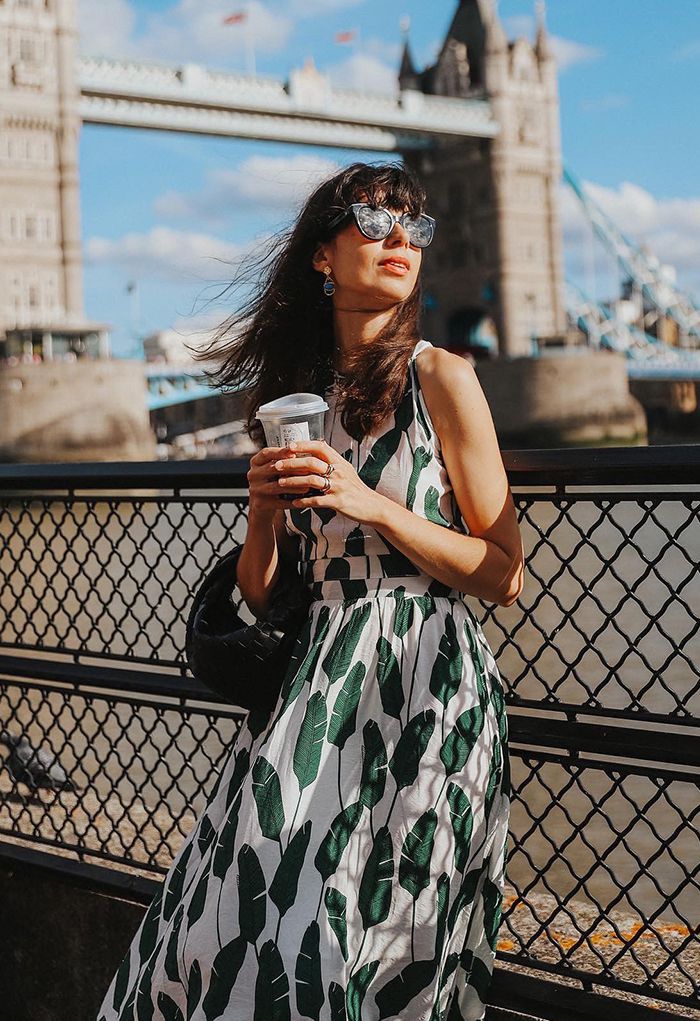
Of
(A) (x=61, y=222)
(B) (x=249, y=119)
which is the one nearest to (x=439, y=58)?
(B) (x=249, y=119)

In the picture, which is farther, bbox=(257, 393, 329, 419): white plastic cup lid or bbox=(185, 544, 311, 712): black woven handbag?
bbox=(185, 544, 311, 712): black woven handbag

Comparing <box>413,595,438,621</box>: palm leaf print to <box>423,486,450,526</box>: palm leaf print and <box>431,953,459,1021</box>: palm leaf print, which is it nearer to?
<box>423,486,450,526</box>: palm leaf print

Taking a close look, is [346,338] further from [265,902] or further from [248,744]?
[265,902]

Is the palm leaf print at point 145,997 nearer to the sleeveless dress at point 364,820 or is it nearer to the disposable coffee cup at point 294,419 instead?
the sleeveless dress at point 364,820

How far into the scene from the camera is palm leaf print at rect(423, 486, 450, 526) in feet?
4.50

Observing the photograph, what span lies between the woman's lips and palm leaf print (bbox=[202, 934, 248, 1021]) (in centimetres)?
69

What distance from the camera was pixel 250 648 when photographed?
1.39 meters

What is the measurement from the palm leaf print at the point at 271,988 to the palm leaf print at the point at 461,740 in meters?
0.23

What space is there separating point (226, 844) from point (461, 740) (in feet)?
0.82

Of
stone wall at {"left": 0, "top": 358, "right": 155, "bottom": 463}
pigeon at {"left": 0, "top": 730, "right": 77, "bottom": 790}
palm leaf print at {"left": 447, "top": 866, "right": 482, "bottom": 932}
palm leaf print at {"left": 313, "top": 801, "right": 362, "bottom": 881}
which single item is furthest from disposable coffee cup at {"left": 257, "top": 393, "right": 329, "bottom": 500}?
stone wall at {"left": 0, "top": 358, "right": 155, "bottom": 463}

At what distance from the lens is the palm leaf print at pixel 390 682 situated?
1312 mm

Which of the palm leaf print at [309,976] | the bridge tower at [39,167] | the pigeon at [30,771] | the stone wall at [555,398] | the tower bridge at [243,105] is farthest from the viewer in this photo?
the tower bridge at [243,105]

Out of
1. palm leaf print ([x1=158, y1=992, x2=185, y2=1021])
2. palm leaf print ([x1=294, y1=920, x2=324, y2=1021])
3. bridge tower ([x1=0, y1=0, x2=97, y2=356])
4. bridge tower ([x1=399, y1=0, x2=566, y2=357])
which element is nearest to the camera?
palm leaf print ([x1=294, y1=920, x2=324, y2=1021])

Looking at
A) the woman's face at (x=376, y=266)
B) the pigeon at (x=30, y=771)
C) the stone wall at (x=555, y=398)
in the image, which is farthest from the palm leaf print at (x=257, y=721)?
the stone wall at (x=555, y=398)
